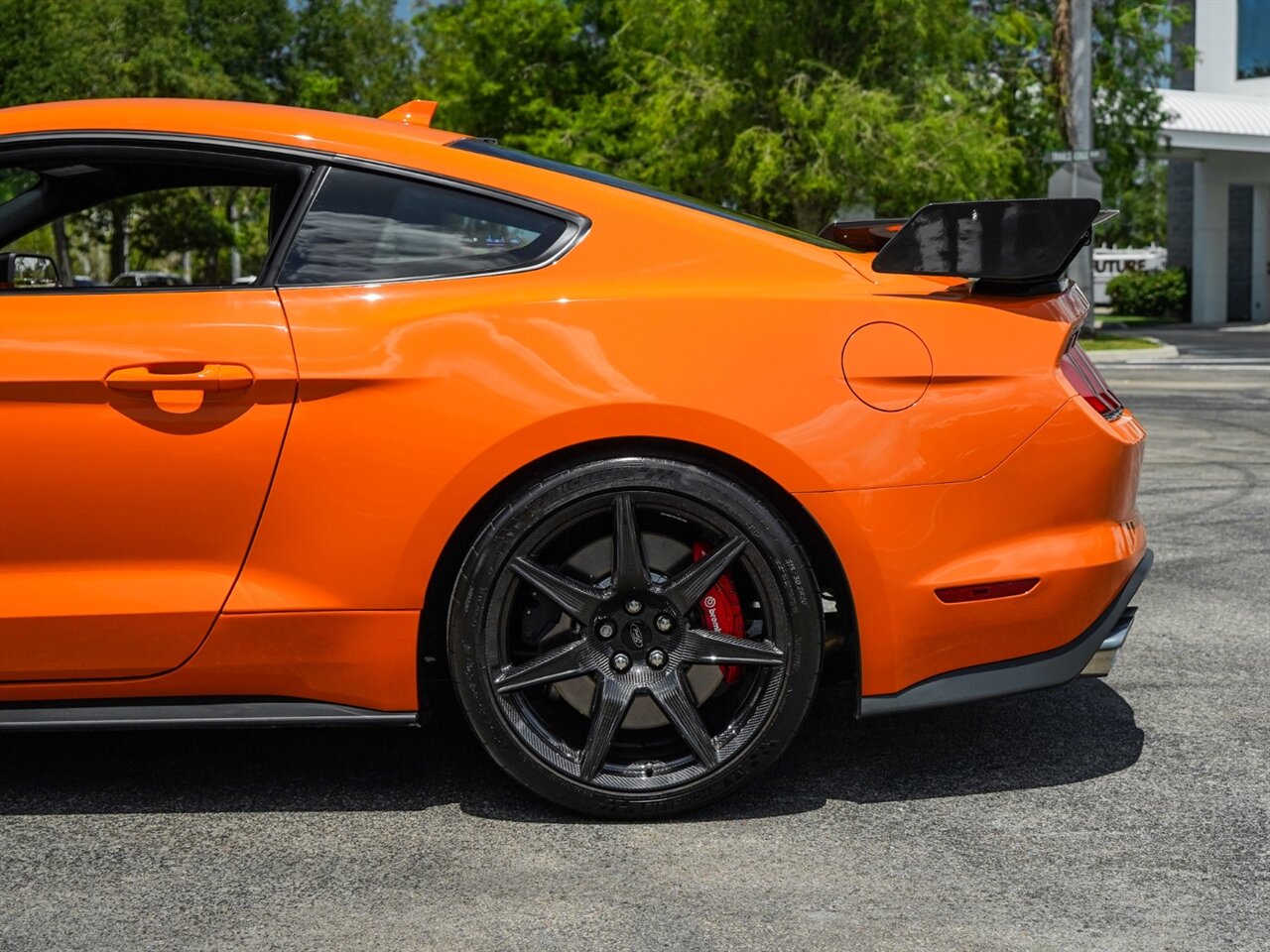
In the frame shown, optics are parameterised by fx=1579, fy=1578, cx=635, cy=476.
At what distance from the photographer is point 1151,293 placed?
123 feet

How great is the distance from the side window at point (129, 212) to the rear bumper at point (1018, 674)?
1656 mm

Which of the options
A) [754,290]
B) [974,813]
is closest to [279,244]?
[754,290]

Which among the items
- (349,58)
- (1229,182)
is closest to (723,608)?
(1229,182)

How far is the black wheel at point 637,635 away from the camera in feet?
10.6

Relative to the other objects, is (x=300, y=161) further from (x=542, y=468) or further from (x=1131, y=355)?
(x=1131, y=355)

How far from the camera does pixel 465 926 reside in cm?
282

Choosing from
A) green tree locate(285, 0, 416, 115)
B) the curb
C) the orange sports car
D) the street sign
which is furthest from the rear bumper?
green tree locate(285, 0, 416, 115)

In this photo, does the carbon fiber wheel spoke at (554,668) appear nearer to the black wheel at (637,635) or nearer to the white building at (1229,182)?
the black wheel at (637,635)

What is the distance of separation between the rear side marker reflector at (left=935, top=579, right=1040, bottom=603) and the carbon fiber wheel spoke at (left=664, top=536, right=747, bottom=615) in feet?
1.43

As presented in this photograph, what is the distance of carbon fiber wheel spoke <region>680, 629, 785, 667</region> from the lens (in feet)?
10.8

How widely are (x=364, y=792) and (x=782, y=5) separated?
22.6 metres

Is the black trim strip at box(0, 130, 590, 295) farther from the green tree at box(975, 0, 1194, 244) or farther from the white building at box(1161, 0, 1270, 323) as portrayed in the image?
the white building at box(1161, 0, 1270, 323)

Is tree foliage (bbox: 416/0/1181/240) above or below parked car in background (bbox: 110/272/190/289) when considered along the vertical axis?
below

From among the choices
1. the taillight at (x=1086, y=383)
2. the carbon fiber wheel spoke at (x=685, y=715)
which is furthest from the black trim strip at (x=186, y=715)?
the taillight at (x=1086, y=383)
